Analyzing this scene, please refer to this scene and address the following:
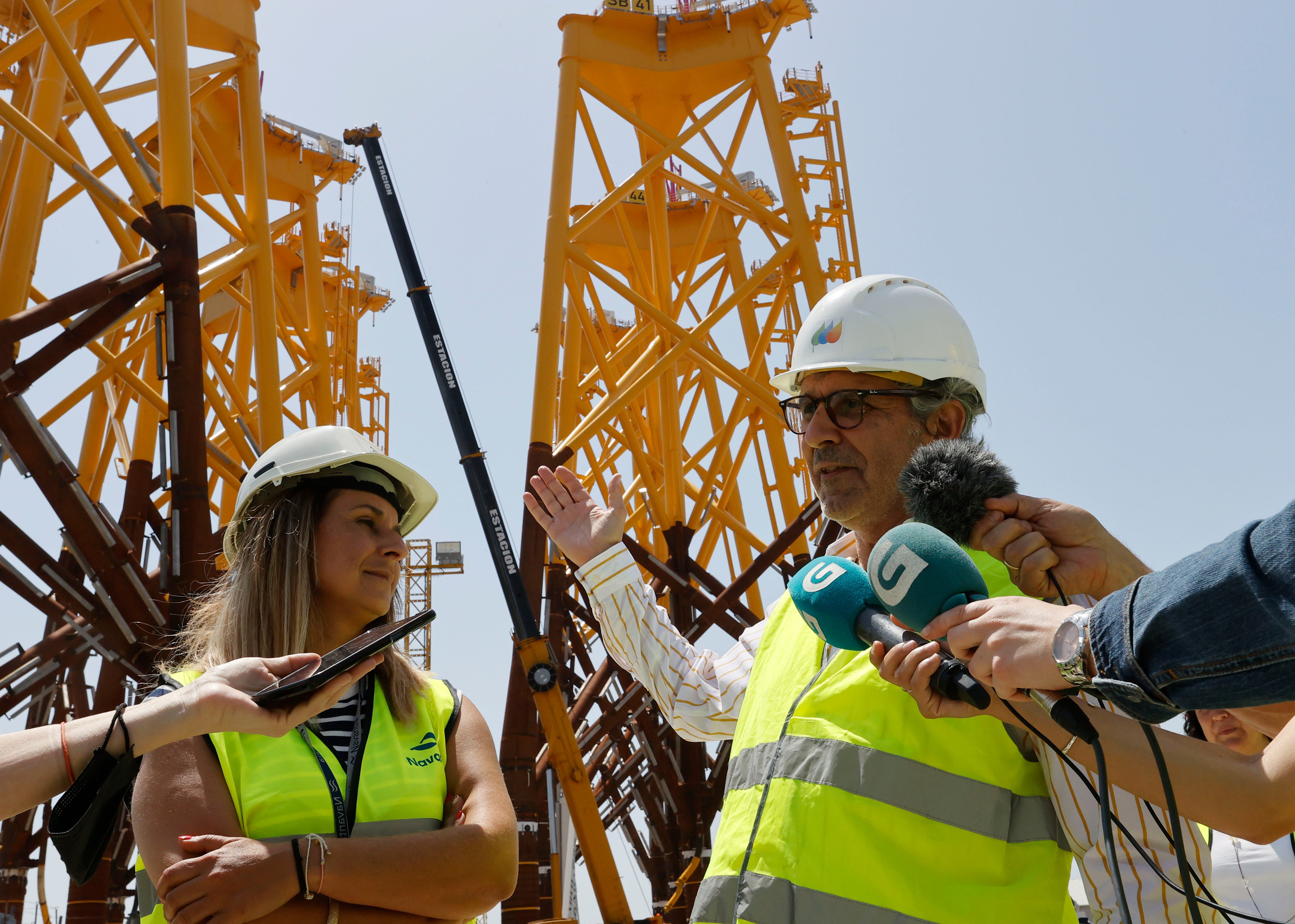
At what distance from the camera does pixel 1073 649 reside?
1426mm

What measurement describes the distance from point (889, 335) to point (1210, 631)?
186 centimetres

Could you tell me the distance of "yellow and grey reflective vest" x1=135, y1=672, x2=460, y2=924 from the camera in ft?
7.76

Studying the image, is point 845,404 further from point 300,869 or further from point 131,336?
point 131,336

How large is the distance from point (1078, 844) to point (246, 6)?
421 inches

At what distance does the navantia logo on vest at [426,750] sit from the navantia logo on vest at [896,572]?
1.42 m

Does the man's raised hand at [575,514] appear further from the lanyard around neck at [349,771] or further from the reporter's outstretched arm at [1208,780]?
the reporter's outstretched arm at [1208,780]

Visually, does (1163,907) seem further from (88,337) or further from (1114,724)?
(88,337)

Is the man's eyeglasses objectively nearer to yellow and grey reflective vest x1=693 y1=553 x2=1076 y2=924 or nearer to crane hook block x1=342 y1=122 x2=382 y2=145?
yellow and grey reflective vest x1=693 y1=553 x2=1076 y2=924

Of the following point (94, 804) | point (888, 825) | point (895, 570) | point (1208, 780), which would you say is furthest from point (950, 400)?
point (94, 804)

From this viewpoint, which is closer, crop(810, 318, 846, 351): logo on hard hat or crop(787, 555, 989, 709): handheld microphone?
crop(787, 555, 989, 709): handheld microphone

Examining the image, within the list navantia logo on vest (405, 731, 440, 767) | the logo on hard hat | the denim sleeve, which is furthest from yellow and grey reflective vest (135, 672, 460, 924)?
the denim sleeve

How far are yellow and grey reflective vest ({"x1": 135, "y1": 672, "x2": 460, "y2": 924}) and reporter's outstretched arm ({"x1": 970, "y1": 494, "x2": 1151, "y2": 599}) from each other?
1.41m

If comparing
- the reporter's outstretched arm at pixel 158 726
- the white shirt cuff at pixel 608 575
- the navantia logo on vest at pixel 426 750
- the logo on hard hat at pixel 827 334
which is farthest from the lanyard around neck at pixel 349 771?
the logo on hard hat at pixel 827 334

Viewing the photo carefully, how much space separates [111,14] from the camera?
35.5 ft
